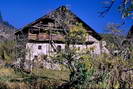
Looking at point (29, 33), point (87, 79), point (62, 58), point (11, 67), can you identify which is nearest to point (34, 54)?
point (29, 33)

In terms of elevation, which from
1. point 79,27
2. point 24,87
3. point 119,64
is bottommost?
point 24,87

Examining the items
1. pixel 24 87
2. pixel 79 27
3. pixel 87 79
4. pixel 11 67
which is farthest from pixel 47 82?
pixel 11 67

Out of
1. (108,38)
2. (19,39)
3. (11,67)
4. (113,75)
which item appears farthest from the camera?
(108,38)

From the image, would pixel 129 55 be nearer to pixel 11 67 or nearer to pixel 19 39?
pixel 11 67

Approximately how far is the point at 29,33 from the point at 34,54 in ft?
9.43

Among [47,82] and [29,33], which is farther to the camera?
[29,33]

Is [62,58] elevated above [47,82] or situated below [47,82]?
above

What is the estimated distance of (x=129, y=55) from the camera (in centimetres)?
1800

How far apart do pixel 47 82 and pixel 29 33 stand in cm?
2100

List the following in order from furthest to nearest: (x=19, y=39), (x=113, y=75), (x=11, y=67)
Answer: (x=19, y=39), (x=11, y=67), (x=113, y=75)

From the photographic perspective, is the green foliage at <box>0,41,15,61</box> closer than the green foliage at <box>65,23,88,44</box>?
No

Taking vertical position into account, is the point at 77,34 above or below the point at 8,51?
above

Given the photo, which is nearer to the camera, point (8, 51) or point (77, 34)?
point (77, 34)

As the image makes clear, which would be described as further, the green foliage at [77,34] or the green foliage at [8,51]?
the green foliage at [8,51]
